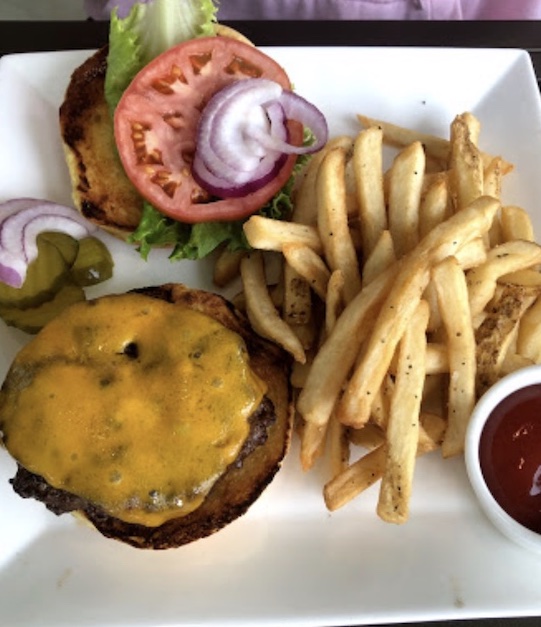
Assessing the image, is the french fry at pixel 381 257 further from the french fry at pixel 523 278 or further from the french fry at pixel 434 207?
the french fry at pixel 523 278

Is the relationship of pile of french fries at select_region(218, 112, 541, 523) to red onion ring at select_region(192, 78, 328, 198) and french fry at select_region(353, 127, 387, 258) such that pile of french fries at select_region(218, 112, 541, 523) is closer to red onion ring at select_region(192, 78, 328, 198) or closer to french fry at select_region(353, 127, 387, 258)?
french fry at select_region(353, 127, 387, 258)

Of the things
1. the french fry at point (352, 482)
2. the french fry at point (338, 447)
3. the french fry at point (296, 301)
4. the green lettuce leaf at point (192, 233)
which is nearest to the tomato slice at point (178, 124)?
the green lettuce leaf at point (192, 233)

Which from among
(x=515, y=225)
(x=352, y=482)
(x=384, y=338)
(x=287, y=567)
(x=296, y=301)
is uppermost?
(x=515, y=225)

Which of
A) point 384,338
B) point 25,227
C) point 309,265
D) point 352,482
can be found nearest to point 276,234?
point 309,265

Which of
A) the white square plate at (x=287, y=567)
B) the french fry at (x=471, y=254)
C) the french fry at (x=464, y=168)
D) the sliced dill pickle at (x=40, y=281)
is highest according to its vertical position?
the french fry at (x=464, y=168)

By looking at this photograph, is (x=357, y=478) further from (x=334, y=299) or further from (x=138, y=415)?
(x=138, y=415)

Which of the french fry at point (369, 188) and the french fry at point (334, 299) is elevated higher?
the french fry at point (369, 188)
